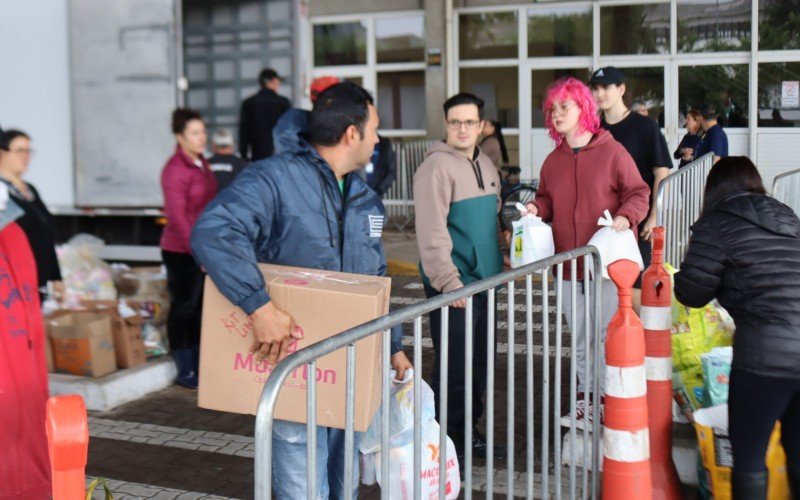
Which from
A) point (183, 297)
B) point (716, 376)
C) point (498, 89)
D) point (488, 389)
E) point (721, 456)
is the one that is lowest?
point (721, 456)

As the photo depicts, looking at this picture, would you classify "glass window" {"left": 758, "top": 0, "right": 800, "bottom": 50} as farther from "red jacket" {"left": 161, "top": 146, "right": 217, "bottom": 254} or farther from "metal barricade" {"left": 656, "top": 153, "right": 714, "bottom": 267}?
"red jacket" {"left": 161, "top": 146, "right": 217, "bottom": 254}

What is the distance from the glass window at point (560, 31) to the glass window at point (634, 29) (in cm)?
27

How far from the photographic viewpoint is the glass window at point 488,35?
607 inches

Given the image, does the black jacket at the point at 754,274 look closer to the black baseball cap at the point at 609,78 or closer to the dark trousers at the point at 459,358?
the dark trousers at the point at 459,358

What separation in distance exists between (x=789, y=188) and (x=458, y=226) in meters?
6.32

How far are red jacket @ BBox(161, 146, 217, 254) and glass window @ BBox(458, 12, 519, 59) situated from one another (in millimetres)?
10111

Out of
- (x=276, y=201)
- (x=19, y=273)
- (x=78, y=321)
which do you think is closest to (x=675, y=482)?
(x=276, y=201)

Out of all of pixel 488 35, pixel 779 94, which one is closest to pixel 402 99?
pixel 488 35

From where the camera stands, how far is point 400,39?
52.1 ft

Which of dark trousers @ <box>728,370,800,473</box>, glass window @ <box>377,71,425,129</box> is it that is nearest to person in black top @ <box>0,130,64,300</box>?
dark trousers @ <box>728,370,800,473</box>

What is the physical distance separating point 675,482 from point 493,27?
12.2 metres

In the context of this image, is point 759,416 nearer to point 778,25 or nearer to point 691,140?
point 691,140

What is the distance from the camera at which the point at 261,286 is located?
9.41 feet

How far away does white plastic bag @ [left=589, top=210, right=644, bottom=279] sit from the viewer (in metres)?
4.36
